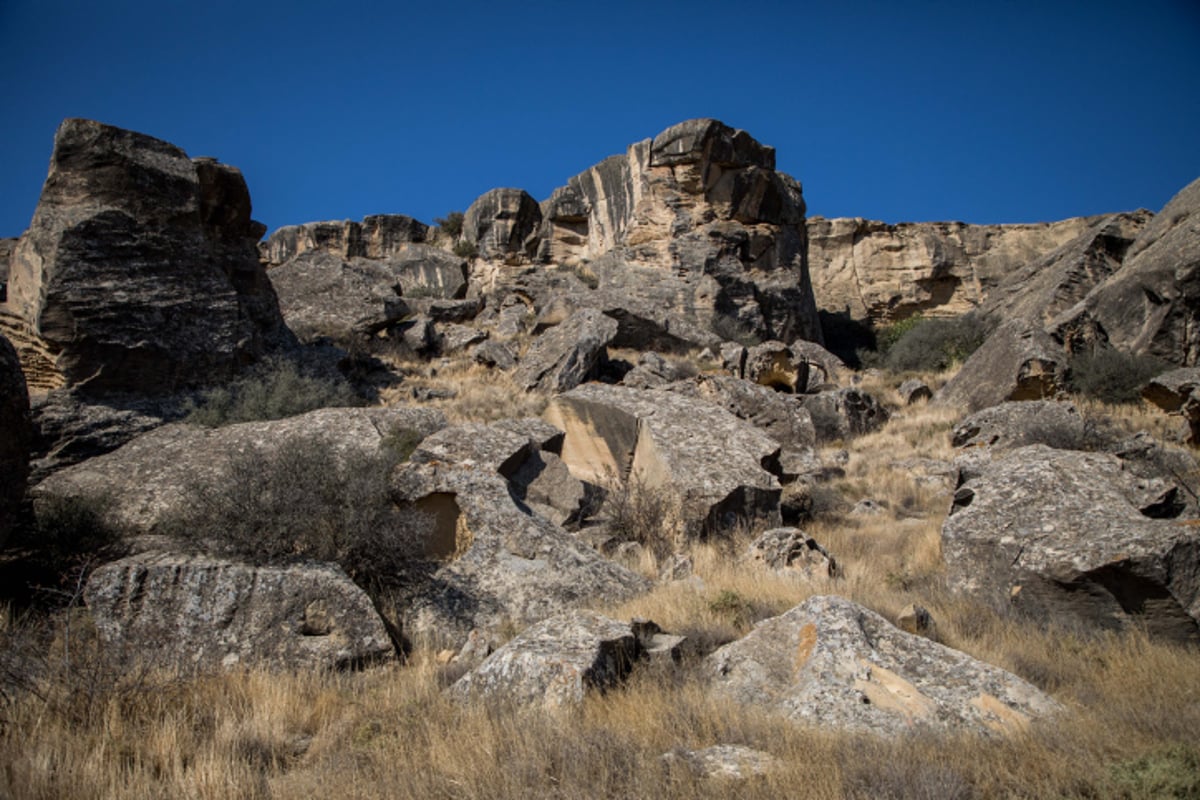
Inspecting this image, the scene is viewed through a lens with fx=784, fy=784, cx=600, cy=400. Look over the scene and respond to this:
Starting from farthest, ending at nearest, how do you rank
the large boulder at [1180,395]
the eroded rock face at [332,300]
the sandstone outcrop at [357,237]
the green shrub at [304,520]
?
the sandstone outcrop at [357,237], the eroded rock face at [332,300], the large boulder at [1180,395], the green shrub at [304,520]

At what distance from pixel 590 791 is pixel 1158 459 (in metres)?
8.97

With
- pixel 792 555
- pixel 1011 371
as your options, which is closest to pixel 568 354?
pixel 1011 371

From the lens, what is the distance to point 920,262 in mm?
32219

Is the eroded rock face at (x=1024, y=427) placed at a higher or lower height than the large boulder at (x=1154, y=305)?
lower

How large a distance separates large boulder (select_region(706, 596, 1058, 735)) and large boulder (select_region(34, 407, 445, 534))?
16.1 ft

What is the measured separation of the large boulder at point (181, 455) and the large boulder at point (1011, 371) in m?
10.2

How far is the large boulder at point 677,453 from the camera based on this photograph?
848 cm

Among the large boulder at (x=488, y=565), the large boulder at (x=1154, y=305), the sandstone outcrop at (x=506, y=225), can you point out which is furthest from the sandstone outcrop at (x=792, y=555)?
the sandstone outcrop at (x=506, y=225)

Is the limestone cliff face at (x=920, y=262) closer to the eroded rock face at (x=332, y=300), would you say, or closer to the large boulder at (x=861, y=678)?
the eroded rock face at (x=332, y=300)

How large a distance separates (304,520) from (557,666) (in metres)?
2.93

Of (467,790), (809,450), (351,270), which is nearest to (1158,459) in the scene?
(809,450)

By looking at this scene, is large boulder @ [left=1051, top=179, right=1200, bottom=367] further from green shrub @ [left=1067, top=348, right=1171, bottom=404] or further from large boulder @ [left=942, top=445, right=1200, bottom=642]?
large boulder @ [left=942, top=445, right=1200, bottom=642]

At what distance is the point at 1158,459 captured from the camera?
916 centimetres

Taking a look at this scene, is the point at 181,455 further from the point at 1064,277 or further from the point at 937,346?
the point at 1064,277
